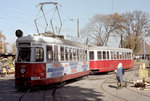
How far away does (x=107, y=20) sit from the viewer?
51.4 m

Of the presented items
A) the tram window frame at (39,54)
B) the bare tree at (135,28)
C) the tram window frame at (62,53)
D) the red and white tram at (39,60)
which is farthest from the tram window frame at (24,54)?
the bare tree at (135,28)

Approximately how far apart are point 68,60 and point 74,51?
4.72 ft

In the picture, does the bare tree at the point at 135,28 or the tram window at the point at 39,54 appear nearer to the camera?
the tram window at the point at 39,54

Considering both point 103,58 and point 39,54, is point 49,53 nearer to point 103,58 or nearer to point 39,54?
point 39,54

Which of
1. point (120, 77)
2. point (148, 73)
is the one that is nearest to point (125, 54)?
point (148, 73)

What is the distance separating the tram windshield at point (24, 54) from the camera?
11.8 m

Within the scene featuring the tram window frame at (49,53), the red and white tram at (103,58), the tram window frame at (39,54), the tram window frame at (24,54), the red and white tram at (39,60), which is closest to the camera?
the red and white tram at (39,60)

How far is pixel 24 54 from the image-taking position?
1198 centimetres

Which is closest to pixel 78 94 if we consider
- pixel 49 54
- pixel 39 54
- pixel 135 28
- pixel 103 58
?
pixel 49 54

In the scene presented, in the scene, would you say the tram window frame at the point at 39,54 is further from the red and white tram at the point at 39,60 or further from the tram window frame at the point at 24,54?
the tram window frame at the point at 24,54

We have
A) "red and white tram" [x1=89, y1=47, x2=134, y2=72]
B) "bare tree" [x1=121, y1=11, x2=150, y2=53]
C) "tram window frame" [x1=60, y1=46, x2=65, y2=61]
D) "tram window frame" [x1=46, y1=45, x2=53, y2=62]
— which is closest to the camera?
"tram window frame" [x1=46, y1=45, x2=53, y2=62]

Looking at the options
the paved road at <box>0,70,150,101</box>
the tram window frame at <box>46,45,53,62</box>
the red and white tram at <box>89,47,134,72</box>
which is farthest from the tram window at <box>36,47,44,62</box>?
the red and white tram at <box>89,47,134,72</box>

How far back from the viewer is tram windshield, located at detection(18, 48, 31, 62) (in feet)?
38.7

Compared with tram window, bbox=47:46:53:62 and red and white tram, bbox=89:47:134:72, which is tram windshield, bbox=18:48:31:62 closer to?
tram window, bbox=47:46:53:62
